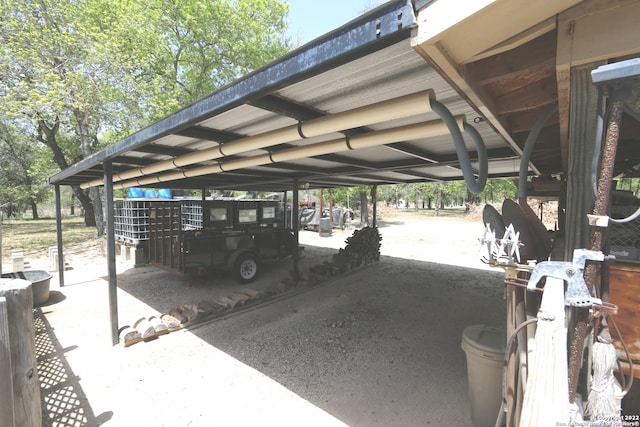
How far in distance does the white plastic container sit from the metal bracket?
5.75ft

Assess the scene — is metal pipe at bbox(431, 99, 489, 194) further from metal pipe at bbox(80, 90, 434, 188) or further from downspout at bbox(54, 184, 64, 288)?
downspout at bbox(54, 184, 64, 288)

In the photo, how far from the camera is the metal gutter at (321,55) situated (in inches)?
50.0

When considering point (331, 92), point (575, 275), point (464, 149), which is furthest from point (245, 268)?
point (575, 275)

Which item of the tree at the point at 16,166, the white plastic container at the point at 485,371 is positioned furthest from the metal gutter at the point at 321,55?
the tree at the point at 16,166

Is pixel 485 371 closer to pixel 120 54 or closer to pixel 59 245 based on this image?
pixel 59 245

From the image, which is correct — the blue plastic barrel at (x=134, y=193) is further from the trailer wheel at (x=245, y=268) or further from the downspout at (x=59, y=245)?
the trailer wheel at (x=245, y=268)

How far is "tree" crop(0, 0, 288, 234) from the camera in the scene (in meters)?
10.5

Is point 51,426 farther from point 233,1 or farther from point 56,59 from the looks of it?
point 233,1

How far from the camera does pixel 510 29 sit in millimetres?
1153

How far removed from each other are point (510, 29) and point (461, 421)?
324cm

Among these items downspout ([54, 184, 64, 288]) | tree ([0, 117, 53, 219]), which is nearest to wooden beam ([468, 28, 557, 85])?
downspout ([54, 184, 64, 288])

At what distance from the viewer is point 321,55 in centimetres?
156

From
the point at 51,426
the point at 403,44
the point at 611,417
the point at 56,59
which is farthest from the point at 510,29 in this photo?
the point at 56,59

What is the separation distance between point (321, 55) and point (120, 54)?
13.9 m
